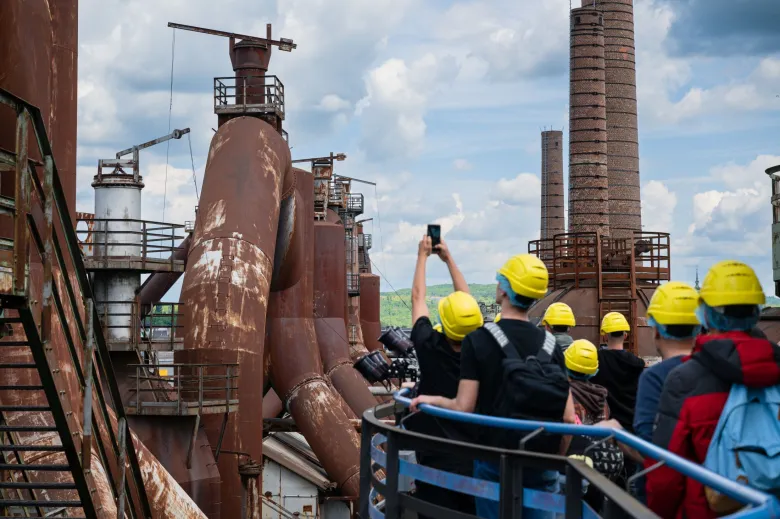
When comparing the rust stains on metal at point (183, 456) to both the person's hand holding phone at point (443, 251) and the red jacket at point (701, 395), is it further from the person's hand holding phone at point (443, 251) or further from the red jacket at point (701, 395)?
the red jacket at point (701, 395)

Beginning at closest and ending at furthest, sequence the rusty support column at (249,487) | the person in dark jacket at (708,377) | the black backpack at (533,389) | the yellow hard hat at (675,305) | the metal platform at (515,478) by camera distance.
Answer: the metal platform at (515,478) → the person in dark jacket at (708,377) → the yellow hard hat at (675,305) → the black backpack at (533,389) → the rusty support column at (249,487)

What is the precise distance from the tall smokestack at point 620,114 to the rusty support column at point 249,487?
35313 mm

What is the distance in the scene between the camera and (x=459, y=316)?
567 centimetres

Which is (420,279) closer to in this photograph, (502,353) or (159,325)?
(502,353)

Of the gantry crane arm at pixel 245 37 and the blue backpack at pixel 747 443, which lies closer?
the blue backpack at pixel 747 443

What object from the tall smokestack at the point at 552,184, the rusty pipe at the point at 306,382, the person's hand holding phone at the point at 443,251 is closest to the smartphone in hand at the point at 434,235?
the person's hand holding phone at the point at 443,251

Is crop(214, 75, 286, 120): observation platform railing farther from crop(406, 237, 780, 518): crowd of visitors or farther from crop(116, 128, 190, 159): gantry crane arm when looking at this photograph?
crop(406, 237, 780, 518): crowd of visitors

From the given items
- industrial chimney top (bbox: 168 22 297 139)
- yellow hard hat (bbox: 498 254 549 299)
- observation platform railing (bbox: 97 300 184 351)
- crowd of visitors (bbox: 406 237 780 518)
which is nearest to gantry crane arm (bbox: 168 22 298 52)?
industrial chimney top (bbox: 168 22 297 139)

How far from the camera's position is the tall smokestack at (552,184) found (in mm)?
69000

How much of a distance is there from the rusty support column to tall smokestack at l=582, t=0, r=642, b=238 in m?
35.3

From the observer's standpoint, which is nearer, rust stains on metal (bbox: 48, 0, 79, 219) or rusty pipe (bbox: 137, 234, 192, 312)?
rust stains on metal (bbox: 48, 0, 79, 219)

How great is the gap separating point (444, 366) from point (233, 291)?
1247 centimetres

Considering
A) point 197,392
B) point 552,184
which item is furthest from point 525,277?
point 552,184

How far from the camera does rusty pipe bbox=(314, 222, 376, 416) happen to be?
1090 inches
